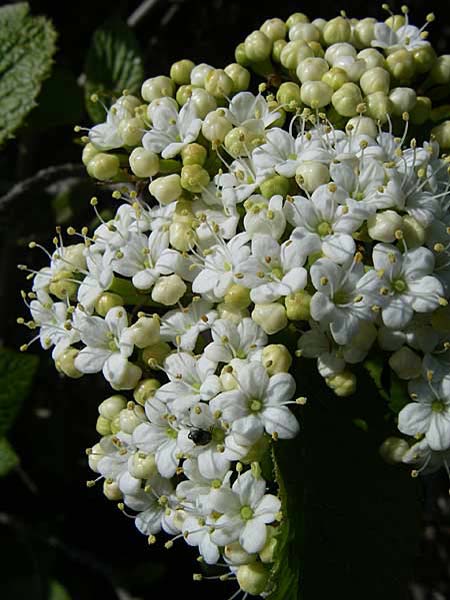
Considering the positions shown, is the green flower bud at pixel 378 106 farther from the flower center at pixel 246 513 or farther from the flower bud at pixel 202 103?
the flower center at pixel 246 513

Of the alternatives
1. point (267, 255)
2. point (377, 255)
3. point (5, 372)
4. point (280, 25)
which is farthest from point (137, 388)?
point (280, 25)

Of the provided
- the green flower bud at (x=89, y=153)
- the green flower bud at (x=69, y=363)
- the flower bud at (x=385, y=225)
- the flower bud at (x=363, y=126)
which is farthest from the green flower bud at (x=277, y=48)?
the green flower bud at (x=69, y=363)

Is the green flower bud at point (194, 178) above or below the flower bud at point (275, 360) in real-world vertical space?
above

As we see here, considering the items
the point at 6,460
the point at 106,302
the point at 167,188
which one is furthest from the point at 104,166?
the point at 6,460

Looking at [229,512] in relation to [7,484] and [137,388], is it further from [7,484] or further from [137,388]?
[7,484]

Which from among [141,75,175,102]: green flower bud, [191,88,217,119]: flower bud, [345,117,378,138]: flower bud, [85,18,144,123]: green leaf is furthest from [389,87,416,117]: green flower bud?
[85,18,144,123]: green leaf

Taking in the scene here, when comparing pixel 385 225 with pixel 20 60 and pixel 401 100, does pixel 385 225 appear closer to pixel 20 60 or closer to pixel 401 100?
pixel 401 100

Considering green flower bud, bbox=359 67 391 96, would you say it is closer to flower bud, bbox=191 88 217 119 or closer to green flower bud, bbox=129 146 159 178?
flower bud, bbox=191 88 217 119
